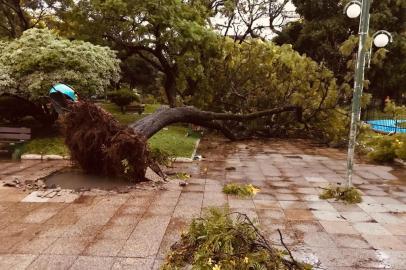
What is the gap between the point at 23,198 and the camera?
21.7ft

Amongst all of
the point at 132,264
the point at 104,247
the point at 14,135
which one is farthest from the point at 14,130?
the point at 132,264

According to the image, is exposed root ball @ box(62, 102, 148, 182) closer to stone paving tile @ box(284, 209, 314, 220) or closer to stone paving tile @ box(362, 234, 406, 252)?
stone paving tile @ box(284, 209, 314, 220)

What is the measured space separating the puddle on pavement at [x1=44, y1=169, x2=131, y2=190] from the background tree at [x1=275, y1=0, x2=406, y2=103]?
20.4 m

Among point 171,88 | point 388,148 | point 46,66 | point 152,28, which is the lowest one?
point 388,148

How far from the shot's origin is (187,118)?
39.8 feet

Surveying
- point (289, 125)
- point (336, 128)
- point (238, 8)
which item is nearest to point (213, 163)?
point (336, 128)

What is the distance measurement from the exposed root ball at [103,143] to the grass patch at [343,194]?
3.74 meters

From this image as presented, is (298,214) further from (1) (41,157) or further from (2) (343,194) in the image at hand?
(1) (41,157)

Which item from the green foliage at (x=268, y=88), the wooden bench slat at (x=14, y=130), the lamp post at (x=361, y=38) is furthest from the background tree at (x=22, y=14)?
the lamp post at (x=361, y=38)

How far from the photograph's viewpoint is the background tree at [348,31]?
2469 cm

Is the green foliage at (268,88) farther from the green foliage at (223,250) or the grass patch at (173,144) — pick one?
the green foliage at (223,250)

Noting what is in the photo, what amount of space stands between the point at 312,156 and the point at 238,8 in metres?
14.2

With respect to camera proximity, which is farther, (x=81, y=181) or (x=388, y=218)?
(x=81, y=181)

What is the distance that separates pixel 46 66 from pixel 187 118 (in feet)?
15.1
